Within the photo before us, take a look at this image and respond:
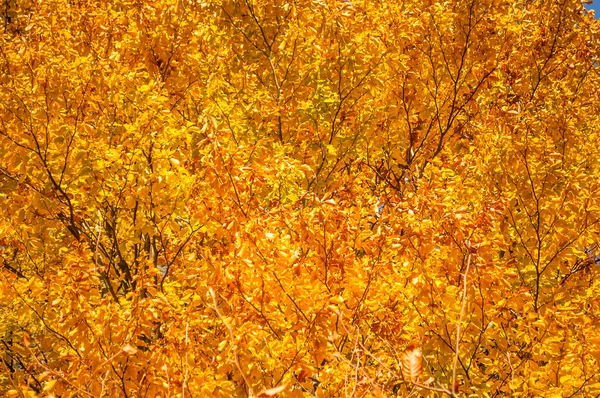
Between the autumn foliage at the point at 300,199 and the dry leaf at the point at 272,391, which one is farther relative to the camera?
the autumn foliage at the point at 300,199

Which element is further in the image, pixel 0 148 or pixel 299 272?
pixel 0 148

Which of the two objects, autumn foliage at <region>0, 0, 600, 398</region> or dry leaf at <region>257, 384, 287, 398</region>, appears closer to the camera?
dry leaf at <region>257, 384, 287, 398</region>

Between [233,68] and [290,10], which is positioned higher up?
[290,10]

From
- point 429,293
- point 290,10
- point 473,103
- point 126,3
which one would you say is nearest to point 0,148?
point 126,3

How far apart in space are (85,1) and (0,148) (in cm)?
410

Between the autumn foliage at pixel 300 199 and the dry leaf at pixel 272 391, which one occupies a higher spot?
the autumn foliage at pixel 300 199

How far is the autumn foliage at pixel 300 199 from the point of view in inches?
150

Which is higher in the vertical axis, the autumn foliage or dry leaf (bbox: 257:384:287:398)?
the autumn foliage

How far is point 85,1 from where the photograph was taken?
8.41m

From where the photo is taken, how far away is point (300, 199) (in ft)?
15.1

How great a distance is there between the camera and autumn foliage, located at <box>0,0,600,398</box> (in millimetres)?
3805

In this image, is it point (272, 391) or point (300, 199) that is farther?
point (300, 199)

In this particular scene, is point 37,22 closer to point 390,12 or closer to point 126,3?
point 126,3

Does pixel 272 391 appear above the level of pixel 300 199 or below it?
below
